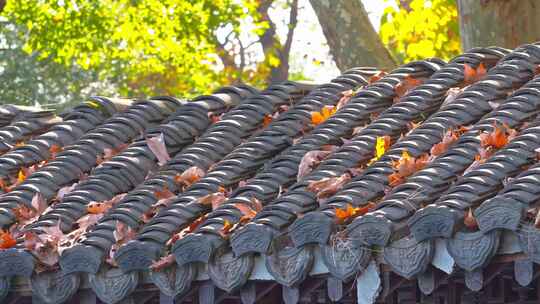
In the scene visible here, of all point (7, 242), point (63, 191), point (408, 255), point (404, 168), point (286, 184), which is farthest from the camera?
point (63, 191)

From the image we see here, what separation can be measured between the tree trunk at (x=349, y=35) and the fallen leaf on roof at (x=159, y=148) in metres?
6.61

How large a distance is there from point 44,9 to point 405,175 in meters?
17.8

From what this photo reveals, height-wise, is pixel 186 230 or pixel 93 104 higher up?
pixel 93 104

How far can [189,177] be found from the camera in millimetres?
6820

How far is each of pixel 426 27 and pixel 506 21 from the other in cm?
378

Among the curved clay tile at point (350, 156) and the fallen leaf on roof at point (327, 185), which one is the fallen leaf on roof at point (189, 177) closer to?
the curved clay tile at point (350, 156)

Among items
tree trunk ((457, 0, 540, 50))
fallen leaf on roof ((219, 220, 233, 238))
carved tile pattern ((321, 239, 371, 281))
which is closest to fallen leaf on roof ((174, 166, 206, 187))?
fallen leaf on roof ((219, 220, 233, 238))

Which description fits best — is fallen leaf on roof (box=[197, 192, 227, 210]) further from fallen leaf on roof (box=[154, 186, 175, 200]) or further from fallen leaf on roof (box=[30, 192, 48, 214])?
fallen leaf on roof (box=[30, 192, 48, 214])

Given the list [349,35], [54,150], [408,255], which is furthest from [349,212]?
[349,35]

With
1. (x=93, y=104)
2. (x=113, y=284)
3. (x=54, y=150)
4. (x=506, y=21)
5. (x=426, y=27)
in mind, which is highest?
(x=93, y=104)

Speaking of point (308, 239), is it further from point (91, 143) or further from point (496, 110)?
point (91, 143)

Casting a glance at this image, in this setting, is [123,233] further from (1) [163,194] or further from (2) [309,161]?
(2) [309,161]

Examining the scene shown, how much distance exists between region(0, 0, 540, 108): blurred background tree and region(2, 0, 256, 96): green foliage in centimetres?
2

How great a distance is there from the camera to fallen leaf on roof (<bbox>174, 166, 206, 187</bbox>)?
682 centimetres
